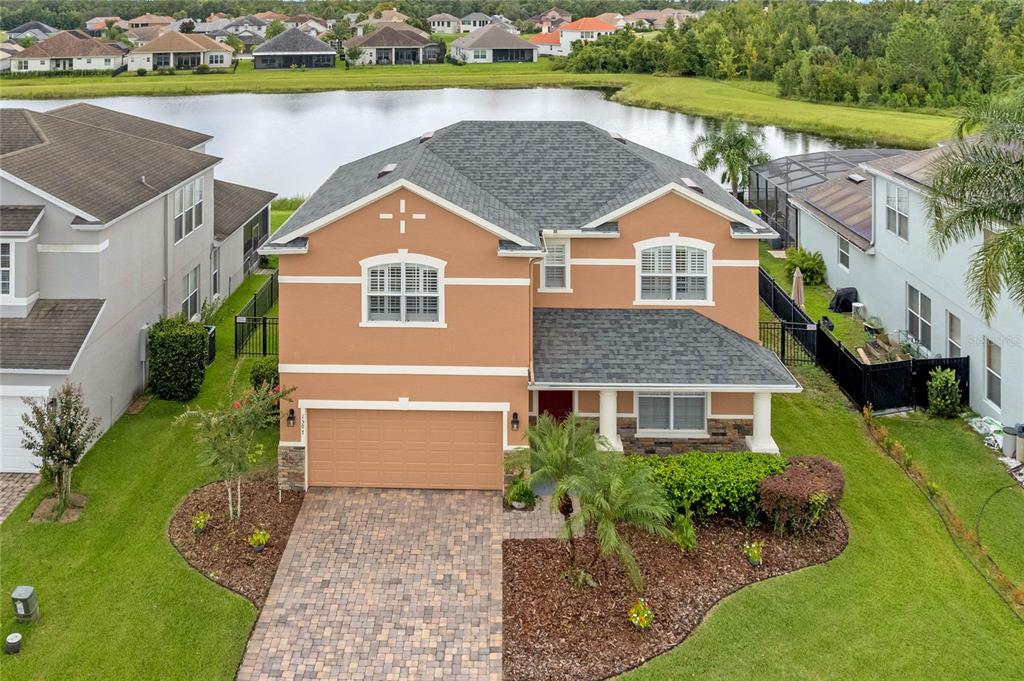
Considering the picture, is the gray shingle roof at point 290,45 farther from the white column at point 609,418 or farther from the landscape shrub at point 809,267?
the white column at point 609,418

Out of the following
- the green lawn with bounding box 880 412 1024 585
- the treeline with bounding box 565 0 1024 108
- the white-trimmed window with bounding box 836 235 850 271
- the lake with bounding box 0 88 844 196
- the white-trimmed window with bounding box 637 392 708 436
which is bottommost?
the green lawn with bounding box 880 412 1024 585

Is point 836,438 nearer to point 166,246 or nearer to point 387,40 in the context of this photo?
point 166,246

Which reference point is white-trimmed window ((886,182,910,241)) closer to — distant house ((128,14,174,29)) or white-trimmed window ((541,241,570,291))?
white-trimmed window ((541,241,570,291))

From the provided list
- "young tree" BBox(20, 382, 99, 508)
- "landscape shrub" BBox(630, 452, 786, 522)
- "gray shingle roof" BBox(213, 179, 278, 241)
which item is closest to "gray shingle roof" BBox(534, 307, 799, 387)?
"landscape shrub" BBox(630, 452, 786, 522)

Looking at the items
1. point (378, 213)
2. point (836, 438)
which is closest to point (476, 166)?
point (378, 213)

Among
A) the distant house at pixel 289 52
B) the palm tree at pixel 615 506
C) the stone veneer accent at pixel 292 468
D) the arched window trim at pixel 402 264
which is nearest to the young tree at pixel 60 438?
the stone veneer accent at pixel 292 468

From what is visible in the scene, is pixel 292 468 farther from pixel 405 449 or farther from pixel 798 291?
pixel 798 291

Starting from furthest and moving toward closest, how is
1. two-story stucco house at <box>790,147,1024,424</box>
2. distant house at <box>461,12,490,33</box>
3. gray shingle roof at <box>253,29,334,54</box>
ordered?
1. distant house at <box>461,12,490,33</box>
2. gray shingle roof at <box>253,29,334,54</box>
3. two-story stucco house at <box>790,147,1024,424</box>

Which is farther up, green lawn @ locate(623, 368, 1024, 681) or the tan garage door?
the tan garage door
